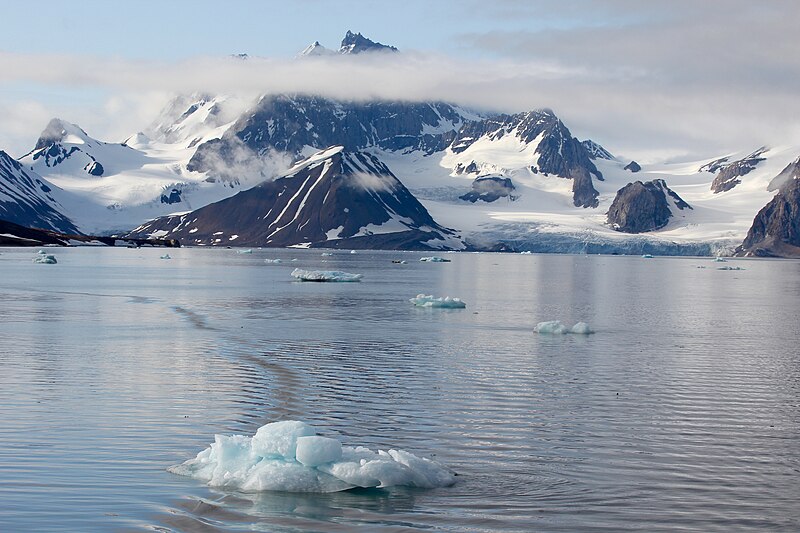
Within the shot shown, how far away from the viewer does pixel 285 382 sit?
3275cm

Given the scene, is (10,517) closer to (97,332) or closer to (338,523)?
(338,523)

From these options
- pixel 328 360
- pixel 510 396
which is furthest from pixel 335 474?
pixel 328 360

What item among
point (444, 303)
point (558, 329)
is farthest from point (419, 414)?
point (444, 303)

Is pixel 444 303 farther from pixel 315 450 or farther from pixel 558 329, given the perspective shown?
pixel 315 450

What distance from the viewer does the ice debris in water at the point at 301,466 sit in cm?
1883

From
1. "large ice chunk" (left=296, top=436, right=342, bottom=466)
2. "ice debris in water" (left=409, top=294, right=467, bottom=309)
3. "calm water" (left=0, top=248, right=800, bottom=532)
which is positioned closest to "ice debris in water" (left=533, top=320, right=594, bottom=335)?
"calm water" (left=0, top=248, right=800, bottom=532)

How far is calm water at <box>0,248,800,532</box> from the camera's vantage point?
17.9 m

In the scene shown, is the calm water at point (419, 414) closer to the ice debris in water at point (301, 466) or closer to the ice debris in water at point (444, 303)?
the ice debris in water at point (301, 466)

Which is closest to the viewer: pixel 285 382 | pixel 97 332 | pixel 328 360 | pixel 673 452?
pixel 673 452

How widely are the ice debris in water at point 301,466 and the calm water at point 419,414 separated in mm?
312

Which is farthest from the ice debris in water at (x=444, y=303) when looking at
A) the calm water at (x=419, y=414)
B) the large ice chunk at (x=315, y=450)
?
the large ice chunk at (x=315, y=450)

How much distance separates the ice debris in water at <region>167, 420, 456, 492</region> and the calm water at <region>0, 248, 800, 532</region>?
0.31m

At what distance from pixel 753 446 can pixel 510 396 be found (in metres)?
8.37

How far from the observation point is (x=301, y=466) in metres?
19.0
